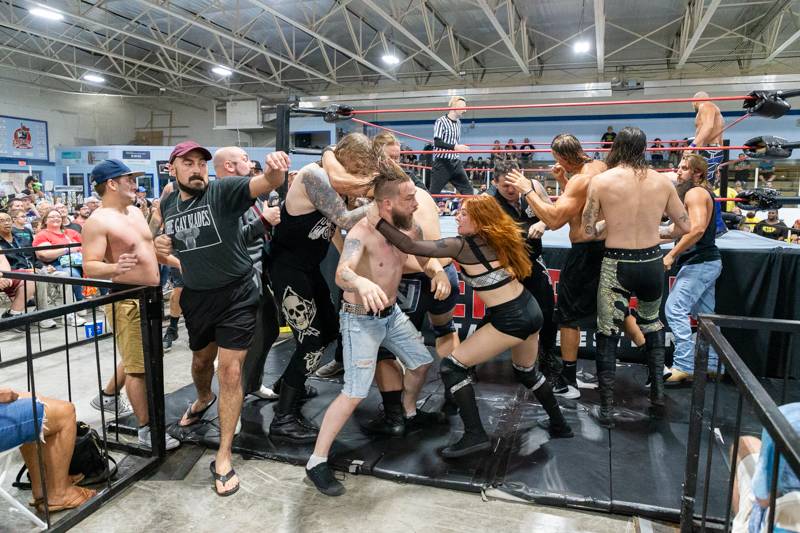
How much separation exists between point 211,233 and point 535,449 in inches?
78.5

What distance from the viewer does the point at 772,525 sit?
1.12 m

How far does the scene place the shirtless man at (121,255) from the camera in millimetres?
2783

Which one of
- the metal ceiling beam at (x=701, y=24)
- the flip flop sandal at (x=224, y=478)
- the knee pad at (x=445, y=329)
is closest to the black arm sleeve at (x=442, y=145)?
the knee pad at (x=445, y=329)

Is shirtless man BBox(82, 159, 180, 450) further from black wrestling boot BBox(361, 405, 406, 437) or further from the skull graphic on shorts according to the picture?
black wrestling boot BBox(361, 405, 406, 437)

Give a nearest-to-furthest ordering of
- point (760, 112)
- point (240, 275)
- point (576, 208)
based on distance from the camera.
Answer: point (240, 275)
point (576, 208)
point (760, 112)

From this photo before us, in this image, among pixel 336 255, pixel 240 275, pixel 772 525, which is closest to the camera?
pixel 772 525

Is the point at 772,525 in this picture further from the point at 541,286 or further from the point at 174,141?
the point at 174,141

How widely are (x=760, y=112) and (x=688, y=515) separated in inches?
113

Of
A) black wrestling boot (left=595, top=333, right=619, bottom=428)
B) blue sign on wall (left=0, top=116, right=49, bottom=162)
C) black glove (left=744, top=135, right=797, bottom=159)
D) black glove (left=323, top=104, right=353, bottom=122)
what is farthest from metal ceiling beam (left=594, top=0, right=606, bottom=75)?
blue sign on wall (left=0, top=116, right=49, bottom=162)

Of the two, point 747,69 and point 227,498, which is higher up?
point 747,69

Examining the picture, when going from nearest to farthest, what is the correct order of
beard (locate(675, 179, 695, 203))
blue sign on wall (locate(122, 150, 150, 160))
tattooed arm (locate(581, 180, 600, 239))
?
tattooed arm (locate(581, 180, 600, 239)) → beard (locate(675, 179, 695, 203)) → blue sign on wall (locate(122, 150, 150, 160))

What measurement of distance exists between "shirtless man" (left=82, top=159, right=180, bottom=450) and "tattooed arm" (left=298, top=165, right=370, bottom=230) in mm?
968

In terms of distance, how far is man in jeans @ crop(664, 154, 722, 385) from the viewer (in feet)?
11.5

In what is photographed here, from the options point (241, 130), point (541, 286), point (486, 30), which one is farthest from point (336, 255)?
point (241, 130)
